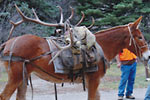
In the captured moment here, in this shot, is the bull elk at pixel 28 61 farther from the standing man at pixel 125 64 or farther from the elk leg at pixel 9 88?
the standing man at pixel 125 64

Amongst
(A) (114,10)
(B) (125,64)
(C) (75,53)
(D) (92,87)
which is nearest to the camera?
(C) (75,53)

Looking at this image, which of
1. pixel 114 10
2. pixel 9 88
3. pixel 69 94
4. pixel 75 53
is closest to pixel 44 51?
pixel 75 53

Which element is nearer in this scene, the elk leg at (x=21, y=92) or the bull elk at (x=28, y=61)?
the bull elk at (x=28, y=61)

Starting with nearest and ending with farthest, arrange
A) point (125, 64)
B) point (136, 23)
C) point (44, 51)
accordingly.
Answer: point (44, 51)
point (136, 23)
point (125, 64)

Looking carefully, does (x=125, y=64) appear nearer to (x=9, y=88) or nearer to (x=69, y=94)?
(x=69, y=94)

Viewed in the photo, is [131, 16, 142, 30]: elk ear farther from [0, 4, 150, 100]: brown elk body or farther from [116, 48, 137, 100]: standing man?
[116, 48, 137, 100]: standing man

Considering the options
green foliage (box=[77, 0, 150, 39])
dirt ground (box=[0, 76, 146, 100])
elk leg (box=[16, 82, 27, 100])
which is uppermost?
green foliage (box=[77, 0, 150, 39])

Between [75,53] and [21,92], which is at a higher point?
[75,53]

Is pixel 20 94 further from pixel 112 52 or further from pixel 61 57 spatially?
pixel 112 52

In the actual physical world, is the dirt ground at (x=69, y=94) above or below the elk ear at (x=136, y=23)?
below

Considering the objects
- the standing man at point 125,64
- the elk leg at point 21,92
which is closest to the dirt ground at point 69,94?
the standing man at point 125,64

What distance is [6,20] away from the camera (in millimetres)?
15141

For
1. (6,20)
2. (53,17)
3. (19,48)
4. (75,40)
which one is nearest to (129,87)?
(75,40)

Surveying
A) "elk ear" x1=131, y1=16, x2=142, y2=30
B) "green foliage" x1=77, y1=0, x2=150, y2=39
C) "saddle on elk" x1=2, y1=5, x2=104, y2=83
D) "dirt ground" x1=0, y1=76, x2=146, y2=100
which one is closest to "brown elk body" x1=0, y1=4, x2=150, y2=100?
"elk ear" x1=131, y1=16, x2=142, y2=30
